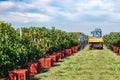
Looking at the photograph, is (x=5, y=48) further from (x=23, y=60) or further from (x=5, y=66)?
(x=23, y=60)

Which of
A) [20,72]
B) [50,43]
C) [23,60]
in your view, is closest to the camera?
[20,72]

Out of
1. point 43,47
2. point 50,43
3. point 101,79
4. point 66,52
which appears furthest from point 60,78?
point 66,52

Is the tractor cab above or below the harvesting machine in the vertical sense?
above

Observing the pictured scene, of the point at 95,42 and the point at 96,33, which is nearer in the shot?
the point at 95,42

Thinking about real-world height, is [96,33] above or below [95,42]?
above

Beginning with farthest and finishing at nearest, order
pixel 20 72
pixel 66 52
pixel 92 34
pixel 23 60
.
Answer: pixel 92 34, pixel 66 52, pixel 23 60, pixel 20 72

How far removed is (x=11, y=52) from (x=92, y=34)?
1428 inches

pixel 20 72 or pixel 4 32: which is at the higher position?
pixel 4 32

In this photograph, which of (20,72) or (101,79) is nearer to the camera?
(20,72)

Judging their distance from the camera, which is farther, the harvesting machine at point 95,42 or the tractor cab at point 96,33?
the tractor cab at point 96,33

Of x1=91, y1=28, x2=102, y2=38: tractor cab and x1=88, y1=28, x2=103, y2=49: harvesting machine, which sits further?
x1=91, y1=28, x2=102, y2=38: tractor cab

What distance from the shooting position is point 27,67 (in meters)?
19.0

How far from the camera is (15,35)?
61.9ft

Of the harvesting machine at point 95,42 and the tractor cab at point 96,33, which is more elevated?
the tractor cab at point 96,33
